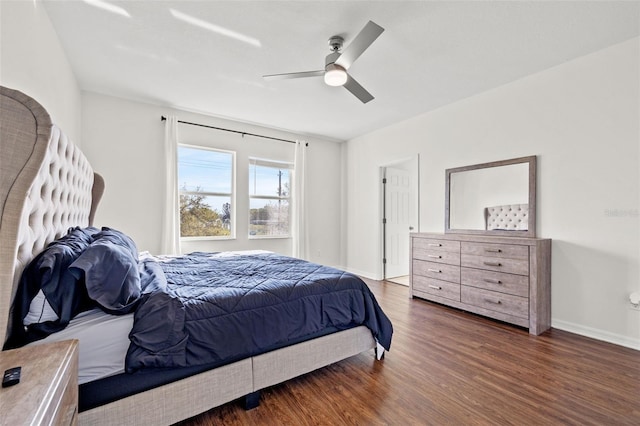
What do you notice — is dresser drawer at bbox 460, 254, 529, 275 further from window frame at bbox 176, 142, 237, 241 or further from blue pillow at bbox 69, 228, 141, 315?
window frame at bbox 176, 142, 237, 241

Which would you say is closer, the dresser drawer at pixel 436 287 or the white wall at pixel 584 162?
the white wall at pixel 584 162

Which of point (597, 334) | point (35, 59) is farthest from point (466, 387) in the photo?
point (35, 59)

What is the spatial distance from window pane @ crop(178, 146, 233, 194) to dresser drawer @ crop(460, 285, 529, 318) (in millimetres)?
3588

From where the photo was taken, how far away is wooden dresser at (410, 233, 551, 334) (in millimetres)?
2748

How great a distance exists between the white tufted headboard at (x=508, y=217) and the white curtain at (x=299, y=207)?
2.80m

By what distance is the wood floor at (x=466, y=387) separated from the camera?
158cm

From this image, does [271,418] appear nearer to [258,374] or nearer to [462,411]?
[258,374]

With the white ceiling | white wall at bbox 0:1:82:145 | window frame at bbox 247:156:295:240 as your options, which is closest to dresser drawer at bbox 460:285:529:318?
the white ceiling

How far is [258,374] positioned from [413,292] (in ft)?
9.03

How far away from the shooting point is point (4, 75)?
1.61 m

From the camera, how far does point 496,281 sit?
299 centimetres

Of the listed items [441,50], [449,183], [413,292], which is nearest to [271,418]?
[413,292]

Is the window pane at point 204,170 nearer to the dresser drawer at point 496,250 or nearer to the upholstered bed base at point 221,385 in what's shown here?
the upholstered bed base at point 221,385

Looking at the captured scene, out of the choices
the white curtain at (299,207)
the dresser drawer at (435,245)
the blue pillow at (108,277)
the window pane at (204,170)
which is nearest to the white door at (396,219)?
the dresser drawer at (435,245)
